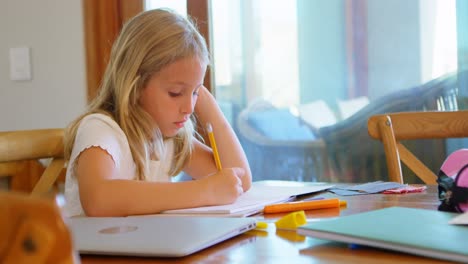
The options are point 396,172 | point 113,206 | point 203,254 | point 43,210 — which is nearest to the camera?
point 43,210

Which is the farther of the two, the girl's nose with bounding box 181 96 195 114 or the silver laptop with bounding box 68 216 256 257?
the girl's nose with bounding box 181 96 195 114

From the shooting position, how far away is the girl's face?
150cm

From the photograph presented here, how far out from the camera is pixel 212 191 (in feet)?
3.93

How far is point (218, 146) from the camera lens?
5.63 ft

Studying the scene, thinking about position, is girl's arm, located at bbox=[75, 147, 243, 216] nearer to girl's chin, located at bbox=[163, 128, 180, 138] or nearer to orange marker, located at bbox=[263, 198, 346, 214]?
orange marker, located at bbox=[263, 198, 346, 214]

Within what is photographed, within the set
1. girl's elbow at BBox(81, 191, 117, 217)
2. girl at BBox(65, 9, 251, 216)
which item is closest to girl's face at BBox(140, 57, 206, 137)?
girl at BBox(65, 9, 251, 216)

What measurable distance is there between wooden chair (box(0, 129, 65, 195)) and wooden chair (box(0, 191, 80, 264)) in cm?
122

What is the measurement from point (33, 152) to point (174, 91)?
384 mm

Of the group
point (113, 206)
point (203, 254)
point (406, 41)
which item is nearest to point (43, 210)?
point (203, 254)

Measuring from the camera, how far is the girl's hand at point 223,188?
3.91ft

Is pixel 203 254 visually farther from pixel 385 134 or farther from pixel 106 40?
pixel 106 40

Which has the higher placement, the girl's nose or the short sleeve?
the girl's nose

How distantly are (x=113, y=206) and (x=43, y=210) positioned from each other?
83 cm

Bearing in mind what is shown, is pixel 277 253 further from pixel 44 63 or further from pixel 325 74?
pixel 44 63
